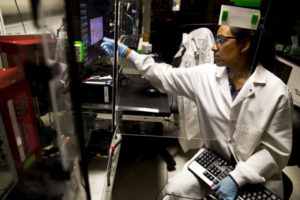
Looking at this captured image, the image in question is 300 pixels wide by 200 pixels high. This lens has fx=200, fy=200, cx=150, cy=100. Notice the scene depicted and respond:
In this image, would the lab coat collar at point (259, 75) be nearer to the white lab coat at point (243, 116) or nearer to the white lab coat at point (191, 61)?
the white lab coat at point (243, 116)

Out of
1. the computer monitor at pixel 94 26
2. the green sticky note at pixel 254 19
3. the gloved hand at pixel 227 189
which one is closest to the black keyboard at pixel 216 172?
the gloved hand at pixel 227 189

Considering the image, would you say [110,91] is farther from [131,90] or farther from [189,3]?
[189,3]

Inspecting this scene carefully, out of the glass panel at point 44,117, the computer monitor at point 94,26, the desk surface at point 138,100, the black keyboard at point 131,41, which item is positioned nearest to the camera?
the glass panel at point 44,117

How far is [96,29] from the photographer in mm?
1279

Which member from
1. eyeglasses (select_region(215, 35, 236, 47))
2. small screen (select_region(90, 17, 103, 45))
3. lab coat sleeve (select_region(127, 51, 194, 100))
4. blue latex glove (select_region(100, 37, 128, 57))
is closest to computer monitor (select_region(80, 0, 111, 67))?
small screen (select_region(90, 17, 103, 45))

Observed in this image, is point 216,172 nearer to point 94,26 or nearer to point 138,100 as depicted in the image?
point 138,100

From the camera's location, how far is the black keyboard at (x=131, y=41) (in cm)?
150

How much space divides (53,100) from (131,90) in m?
1.11

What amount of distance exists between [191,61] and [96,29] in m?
0.86

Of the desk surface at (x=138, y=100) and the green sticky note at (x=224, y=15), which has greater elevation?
the green sticky note at (x=224, y=15)

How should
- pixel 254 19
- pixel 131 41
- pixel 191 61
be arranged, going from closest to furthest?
pixel 254 19 < pixel 131 41 < pixel 191 61

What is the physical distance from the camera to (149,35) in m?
1.79

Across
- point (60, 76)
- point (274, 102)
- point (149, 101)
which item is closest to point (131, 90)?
point (149, 101)

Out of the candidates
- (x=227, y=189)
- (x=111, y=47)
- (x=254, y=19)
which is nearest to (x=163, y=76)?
(x=111, y=47)
